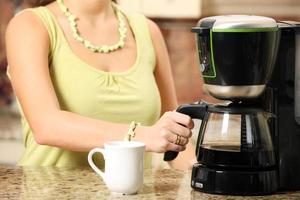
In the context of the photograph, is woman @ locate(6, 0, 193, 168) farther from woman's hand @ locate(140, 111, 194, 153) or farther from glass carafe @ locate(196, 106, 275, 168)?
glass carafe @ locate(196, 106, 275, 168)

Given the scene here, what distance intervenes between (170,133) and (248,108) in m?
0.20

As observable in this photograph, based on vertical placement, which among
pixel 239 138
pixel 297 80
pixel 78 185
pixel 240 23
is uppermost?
pixel 240 23

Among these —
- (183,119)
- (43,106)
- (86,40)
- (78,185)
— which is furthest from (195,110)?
(86,40)

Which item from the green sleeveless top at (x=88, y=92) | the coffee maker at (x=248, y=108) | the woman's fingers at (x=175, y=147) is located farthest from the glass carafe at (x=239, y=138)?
the green sleeveless top at (x=88, y=92)

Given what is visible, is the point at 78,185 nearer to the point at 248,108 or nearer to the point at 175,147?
the point at 175,147

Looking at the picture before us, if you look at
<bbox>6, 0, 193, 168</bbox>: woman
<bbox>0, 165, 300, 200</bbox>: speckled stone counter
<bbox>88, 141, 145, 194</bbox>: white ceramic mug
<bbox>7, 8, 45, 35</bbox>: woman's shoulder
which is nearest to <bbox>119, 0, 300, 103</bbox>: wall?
<bbox>6, 0, 193, 168</bbox>: woman

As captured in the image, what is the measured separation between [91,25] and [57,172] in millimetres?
584

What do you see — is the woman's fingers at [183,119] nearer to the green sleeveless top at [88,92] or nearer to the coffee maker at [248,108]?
the coffee maker at [248,108]

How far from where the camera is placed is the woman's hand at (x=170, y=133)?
1570 millimetres

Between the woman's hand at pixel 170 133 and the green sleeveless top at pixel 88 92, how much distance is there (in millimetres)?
347

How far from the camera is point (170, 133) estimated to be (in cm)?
161

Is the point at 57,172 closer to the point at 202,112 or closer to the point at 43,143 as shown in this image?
the point at 43,143

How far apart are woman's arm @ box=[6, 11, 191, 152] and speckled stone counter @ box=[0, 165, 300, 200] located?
0.09 meters

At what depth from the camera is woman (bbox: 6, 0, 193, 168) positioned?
1844 mm
